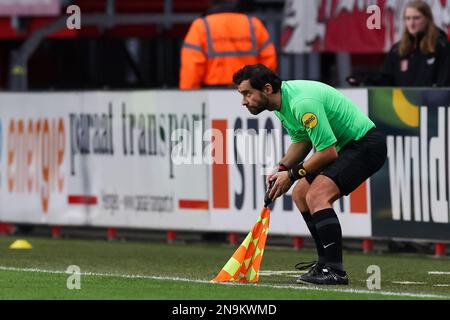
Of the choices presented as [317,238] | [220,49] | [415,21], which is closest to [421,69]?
[415,21]

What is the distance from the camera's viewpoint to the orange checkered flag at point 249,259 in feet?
39.0

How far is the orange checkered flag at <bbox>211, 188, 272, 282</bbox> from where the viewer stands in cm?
1188

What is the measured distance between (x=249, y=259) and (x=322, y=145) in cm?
101

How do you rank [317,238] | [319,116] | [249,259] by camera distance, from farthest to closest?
[317,238] → [249,259] → [319,116]

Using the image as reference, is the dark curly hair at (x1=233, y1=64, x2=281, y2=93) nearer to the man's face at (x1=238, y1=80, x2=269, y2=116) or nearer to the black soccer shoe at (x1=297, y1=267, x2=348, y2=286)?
the man's face at (x1=238, y1=80, x2=269, y2=116)

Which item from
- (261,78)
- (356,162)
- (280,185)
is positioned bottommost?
(280,185)

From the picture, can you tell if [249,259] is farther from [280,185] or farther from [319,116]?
[319,116]

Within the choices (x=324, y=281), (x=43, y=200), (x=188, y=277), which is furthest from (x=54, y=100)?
(x=324, y=281)

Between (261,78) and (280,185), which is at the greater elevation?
(261,78)

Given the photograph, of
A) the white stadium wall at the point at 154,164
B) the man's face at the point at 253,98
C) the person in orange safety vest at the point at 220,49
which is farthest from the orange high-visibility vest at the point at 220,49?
the man's face at the point at 253,98

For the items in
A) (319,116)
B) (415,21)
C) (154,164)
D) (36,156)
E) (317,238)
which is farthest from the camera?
(36,156)

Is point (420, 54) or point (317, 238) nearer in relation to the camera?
point (317, 238)

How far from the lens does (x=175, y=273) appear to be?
42.5 ft

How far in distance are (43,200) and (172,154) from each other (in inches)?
69.8
